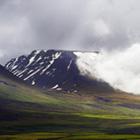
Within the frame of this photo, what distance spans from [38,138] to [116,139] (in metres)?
31.5

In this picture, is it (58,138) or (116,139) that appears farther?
(58,138)

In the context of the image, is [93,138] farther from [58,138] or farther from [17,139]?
[17,139]

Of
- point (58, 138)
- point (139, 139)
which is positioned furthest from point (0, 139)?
point (139, 139)

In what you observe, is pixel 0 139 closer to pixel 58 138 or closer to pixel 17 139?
pixel 17 139

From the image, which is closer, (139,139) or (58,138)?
(139,139)

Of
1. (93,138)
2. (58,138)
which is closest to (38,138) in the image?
(58,138)

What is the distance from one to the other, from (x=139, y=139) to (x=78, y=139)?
21721 mm

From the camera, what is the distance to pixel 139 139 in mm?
177750

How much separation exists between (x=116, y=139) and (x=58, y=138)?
2464 centimetres

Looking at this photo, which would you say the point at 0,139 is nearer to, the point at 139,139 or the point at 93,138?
the point at 93,138

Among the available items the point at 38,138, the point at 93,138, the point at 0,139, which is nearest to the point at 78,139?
the point at 93,138

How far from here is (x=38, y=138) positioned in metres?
195

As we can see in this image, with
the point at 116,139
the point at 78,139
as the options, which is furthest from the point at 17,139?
the point at 116,139

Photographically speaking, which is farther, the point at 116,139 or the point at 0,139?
the point at 0,139
